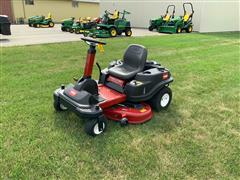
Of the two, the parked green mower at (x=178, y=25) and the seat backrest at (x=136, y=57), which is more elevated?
the parked green mower at (x=178, y=25)

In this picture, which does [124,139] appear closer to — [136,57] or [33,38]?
[136,57]

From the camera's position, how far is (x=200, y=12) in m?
17.8

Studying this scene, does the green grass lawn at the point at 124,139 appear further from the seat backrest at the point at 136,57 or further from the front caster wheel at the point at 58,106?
the seat backrest at the point at 136,57

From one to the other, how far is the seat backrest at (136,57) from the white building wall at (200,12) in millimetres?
15595

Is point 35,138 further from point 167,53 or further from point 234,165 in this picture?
point 167,53

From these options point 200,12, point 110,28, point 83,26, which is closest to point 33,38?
point 83,26

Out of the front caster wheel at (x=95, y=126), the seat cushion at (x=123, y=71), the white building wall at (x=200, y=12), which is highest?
the white building wall at (x=200, y=12)

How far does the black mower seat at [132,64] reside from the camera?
3577 mm

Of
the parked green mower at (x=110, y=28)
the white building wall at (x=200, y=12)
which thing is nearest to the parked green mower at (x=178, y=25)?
the white building wall at (x=200, y=12)

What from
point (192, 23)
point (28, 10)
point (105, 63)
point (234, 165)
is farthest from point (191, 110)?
point (28, 10)

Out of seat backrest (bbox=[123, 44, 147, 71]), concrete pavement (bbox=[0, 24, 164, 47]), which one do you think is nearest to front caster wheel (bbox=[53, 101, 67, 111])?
seat backrest (bbox=[123, 44, 147, 71])

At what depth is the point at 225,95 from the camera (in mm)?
4738

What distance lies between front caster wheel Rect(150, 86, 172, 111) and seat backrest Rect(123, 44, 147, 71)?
50cm

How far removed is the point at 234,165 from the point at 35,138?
90.9 inches
